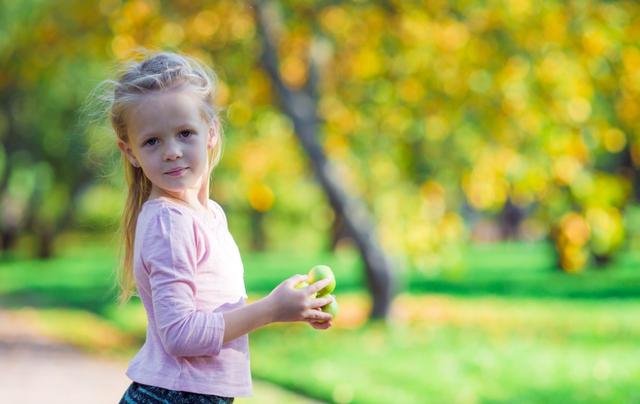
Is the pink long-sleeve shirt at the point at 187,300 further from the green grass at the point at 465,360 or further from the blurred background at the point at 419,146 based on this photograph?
the green grass at the point at 465,360

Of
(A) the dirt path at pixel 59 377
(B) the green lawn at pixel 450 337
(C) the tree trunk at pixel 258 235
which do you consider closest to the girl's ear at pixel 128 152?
(B) the green lawn at pixel 450 337

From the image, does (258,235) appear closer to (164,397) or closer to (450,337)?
(450,337)

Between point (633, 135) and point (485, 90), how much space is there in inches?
59.8

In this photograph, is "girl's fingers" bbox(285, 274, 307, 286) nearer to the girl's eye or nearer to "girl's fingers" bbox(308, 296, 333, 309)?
"girl's fingers" bbox(308, 296, 333, 309)

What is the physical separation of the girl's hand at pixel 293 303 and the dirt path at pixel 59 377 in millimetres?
4852

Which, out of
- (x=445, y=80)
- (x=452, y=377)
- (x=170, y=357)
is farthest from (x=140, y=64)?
(x=445, y=80)

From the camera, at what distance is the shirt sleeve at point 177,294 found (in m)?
2.66

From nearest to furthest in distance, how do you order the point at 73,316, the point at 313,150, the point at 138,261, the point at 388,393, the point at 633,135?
the point at 138,261 → the point at 388,393 → the point at 633,135 → the point at 313,150 → the point at 73,316

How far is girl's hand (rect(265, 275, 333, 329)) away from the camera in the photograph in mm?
2676

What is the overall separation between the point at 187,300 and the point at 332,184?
8847 mm

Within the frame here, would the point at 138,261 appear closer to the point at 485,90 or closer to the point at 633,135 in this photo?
the point at 485,90

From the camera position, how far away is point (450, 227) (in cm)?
996

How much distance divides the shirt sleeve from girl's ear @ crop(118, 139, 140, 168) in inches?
10.2

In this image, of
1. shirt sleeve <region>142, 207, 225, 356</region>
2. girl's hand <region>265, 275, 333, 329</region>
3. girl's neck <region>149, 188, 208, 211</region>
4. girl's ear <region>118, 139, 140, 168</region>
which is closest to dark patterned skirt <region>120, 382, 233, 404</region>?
shirt sleeve <region>142, 207, 225, 356</region>
